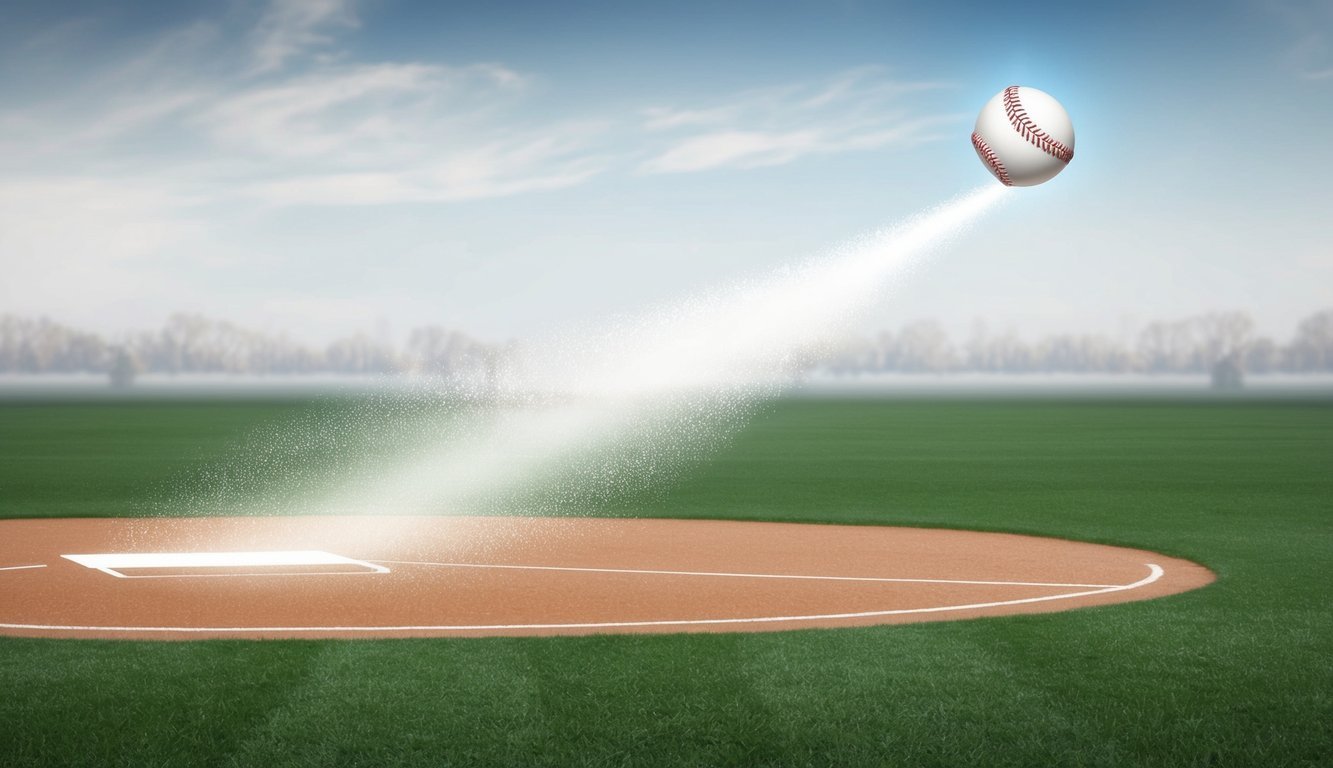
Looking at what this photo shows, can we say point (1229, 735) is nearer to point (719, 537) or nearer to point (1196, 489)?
point (719, 537)

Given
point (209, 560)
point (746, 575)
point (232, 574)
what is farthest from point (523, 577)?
point (209, 560)

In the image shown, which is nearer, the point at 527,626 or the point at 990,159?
the point at 527,626

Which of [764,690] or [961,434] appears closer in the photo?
[764,690]

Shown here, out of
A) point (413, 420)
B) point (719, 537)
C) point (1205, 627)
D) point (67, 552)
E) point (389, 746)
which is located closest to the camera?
point (389, 746)

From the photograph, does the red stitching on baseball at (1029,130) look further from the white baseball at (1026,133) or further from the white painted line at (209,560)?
the white painted line at (209,560)

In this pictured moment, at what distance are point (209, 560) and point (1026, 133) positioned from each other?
9.32 metres

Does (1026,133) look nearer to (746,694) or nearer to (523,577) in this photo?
(523,577)

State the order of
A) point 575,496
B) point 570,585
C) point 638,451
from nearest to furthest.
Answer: point 570,585, point 575,496, point 638,451

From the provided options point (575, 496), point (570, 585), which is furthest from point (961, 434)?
point (570, 585)

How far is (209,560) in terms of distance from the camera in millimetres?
13016

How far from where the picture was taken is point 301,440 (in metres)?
47.3

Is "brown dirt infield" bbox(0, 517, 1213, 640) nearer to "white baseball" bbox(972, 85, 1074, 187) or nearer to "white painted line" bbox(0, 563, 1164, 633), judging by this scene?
"white painted line" bbox(0, 563, 1164, 633)

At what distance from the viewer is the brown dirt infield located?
9781mm

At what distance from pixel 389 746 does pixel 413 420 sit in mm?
62646
